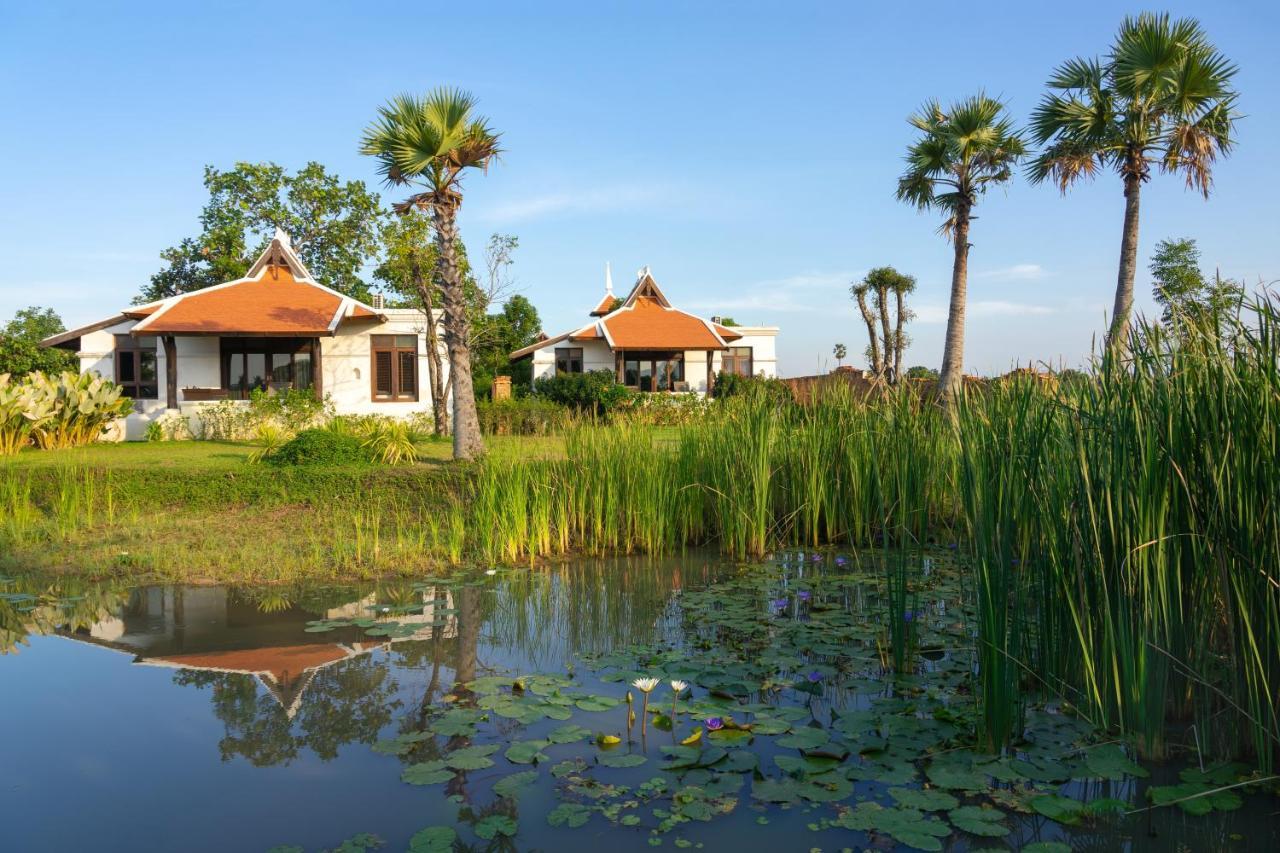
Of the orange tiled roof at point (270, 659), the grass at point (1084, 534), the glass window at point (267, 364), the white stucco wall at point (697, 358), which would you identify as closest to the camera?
the grass at point (1084, 534)

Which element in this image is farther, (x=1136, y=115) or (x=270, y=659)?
(x=1136, y=115)

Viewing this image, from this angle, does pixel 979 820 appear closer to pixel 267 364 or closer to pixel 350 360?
pixel 350 360

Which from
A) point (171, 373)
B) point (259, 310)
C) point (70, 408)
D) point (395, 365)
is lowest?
point (70, 408)

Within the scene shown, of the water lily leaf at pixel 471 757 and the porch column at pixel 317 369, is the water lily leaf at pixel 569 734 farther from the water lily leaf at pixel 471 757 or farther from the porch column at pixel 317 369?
the porch column at pixel 317 369

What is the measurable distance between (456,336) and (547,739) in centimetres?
925

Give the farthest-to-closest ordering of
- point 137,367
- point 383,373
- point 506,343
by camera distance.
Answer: point 506,343, point 383,373, point 137,367

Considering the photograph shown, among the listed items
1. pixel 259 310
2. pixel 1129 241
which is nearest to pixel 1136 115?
pixel 1129 241

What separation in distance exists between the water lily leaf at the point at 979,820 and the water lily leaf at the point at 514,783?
1615 millimetres

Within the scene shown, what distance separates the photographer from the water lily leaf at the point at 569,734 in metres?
3.82

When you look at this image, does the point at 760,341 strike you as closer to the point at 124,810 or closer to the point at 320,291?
the point at 320,291

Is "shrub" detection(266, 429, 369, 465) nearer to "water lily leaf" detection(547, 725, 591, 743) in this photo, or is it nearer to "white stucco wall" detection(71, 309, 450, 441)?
"water lily leaf" detection(547, 725, 591, 743)

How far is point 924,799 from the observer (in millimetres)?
3186

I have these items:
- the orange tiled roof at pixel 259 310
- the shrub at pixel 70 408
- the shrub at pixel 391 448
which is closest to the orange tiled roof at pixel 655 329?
the orange tiled roof at pixel 259 310

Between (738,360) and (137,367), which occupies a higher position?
(738,360)
